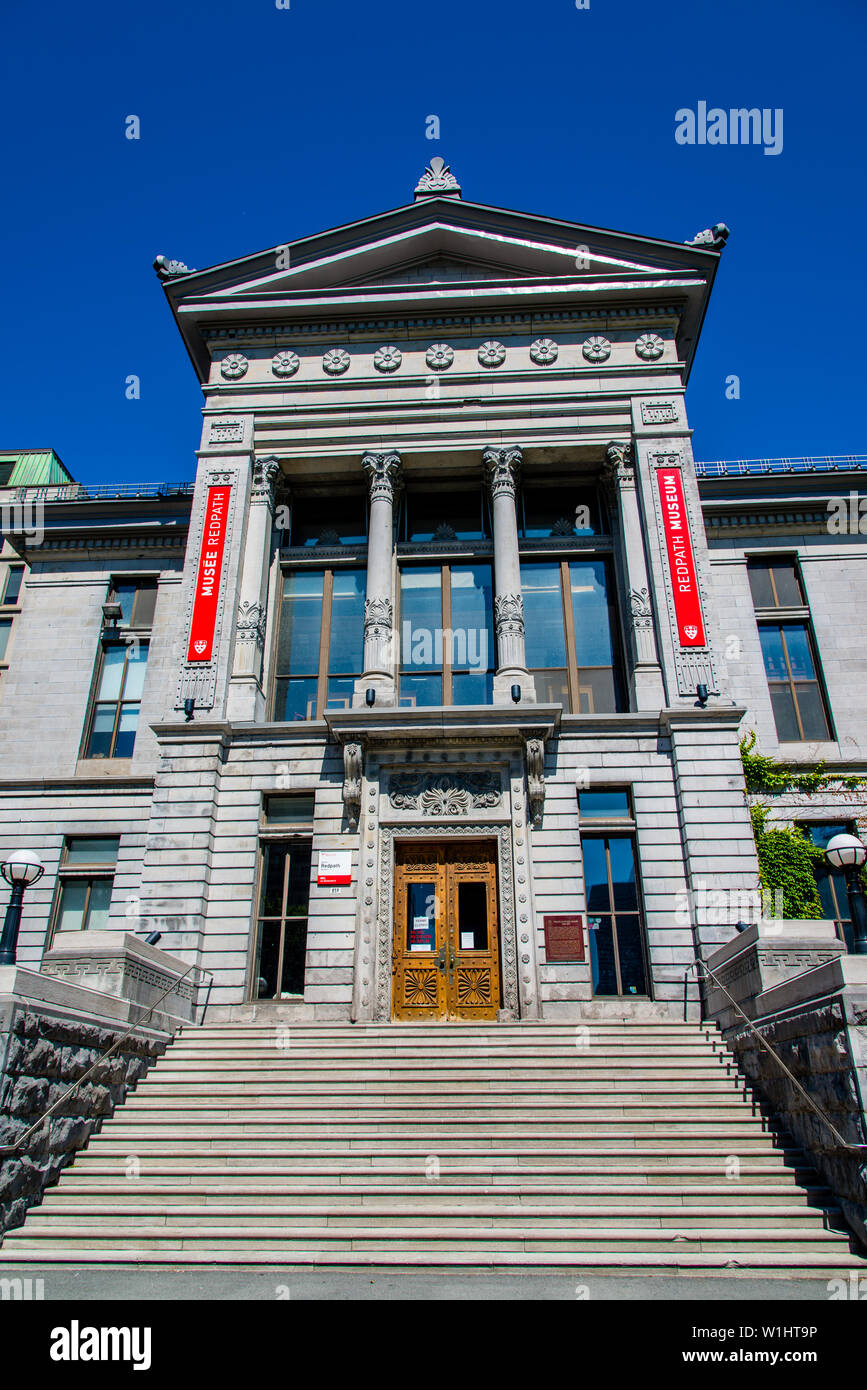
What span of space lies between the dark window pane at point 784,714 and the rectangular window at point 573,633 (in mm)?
5094

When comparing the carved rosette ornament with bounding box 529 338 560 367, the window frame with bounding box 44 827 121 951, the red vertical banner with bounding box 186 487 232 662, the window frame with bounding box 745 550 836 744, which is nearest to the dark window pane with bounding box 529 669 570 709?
the window frame with bounding box 745 550 836 744

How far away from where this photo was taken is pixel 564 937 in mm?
17141

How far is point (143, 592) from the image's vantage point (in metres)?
25.8

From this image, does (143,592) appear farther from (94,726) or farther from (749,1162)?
(749,1162)

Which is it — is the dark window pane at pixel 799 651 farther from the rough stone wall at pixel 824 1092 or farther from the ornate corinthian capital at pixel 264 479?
the ornate corinthian capital at pixel 264 479

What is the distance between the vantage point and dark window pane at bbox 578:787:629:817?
1853 cm

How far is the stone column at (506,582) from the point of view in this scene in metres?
19.3

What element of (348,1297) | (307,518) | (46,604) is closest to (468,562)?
(307,518)

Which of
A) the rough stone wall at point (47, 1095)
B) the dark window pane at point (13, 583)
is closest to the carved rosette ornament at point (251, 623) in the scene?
the rough stone wall at point (47, 1095)

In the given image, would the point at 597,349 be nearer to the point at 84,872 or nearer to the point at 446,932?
the point at 446,932

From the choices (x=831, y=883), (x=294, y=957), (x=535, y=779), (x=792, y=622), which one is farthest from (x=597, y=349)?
(x=294, y=957)

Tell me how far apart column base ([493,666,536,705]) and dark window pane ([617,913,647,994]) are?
4744 millimetres

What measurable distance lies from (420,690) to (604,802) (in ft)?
16.3

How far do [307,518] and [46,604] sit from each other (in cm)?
832
